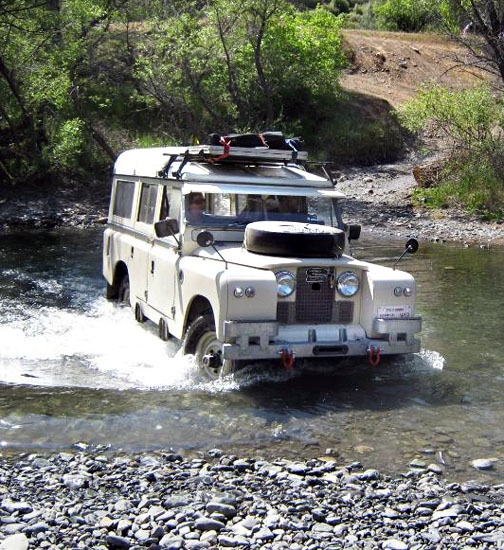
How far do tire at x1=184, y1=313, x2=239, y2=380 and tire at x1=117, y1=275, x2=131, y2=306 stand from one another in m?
3.09

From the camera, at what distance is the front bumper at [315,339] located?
8133 millimetres

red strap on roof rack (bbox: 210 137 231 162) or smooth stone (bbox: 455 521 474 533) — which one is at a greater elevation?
red strap on roof rack (bbox: 210 137 231 162)

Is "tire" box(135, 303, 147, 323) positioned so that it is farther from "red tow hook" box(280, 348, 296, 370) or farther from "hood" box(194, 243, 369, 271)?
"red tow hook" box(280, 348, 296, 370)

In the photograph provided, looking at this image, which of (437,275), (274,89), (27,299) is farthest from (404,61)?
(27,299)

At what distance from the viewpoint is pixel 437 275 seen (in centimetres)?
1681

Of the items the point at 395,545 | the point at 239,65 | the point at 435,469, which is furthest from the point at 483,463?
the point at 239,65

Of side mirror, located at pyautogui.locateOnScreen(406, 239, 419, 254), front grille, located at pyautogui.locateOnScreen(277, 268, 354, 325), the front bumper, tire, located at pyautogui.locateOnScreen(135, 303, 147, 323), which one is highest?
side mirror, located at pyautogui.locateOnScreen(406, 239, 419, 254)

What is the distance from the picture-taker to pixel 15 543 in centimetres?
517

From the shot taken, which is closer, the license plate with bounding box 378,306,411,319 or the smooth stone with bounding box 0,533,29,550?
the smooth stone with bounding box 0,533,29,550

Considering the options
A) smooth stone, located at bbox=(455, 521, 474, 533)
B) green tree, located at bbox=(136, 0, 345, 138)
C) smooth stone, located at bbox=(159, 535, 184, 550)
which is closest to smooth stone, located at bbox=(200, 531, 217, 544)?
smooth stone, located at bbox=(159, 535, 184, 550)

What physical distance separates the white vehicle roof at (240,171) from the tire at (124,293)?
75.6 inches

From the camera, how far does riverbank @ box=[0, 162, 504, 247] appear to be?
23.2 metres

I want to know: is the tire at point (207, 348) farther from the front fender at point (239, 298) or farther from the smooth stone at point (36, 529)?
the smooth stone at point (36, 529)

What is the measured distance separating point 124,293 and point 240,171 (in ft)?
10.3
